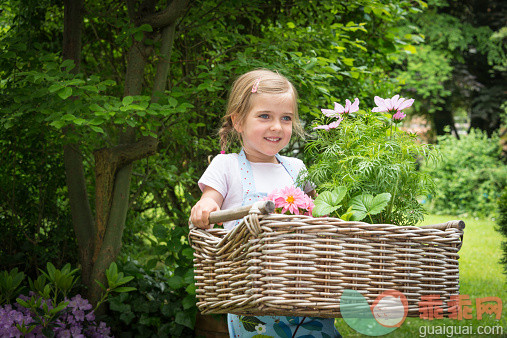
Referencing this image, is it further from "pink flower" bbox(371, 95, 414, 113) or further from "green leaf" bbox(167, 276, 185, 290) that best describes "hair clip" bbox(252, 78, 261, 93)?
"green leaf" bbox(167, 276, 185, 290)

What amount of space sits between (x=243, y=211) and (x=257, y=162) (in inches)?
26.7

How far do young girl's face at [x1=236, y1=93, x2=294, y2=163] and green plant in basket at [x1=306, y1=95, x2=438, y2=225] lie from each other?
0.18 metres

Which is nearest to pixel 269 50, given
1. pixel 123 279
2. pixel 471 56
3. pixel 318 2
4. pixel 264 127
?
pixel 318 2

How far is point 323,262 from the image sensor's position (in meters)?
1.31

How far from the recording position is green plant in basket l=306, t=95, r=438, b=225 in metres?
1.46

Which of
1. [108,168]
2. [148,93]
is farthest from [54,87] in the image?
[148,93]

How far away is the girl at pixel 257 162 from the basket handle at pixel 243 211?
0.25m

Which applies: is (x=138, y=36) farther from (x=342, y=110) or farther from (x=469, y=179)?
(x=469, y=179)

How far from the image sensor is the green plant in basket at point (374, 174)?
1.46 m

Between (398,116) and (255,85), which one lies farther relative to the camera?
(255,85)

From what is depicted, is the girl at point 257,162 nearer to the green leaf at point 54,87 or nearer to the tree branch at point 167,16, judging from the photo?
the green leaf at point 54,87

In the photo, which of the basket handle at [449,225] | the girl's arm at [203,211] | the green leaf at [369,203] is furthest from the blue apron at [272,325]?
the basket handle at [449,225]

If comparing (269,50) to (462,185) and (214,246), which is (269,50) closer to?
(214,246)

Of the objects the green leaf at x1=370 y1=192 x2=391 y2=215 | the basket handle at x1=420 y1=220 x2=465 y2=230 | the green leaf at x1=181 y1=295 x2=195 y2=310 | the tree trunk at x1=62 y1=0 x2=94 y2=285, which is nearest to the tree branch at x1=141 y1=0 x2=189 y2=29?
the tree trunk at x1=62 y1=0 x2=94 y2=285
